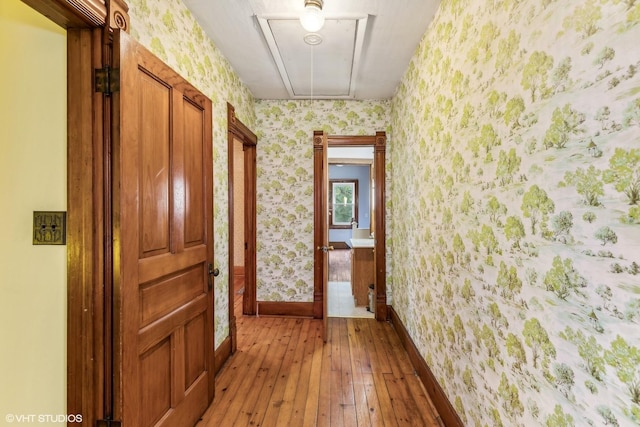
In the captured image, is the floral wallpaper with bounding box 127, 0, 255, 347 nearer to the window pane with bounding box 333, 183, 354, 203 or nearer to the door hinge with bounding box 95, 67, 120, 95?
the door hinge with bounding box 95, 67, 120, 95

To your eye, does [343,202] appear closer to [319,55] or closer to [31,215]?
[319,55]

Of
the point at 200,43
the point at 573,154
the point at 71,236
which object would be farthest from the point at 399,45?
the point at 71,236

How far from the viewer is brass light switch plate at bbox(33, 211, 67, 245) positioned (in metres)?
1.24

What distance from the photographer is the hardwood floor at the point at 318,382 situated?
1908 mm

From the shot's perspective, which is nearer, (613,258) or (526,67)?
(613,258)

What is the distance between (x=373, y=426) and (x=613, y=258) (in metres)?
1.65

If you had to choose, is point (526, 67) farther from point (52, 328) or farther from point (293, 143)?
point (293, 143)

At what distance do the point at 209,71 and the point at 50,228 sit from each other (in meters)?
1.66

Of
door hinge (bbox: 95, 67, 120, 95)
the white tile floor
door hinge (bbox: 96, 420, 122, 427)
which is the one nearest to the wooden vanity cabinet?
the white tile floor

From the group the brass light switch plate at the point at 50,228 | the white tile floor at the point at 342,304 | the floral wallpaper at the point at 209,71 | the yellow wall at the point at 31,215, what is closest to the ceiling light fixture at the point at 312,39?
the floral wallpaper at the point at 209,71

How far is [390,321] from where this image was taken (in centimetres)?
352

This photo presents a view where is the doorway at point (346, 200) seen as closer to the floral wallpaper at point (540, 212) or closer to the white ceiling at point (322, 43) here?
the white ceiling at point (322, 43)

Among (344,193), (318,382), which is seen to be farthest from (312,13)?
(344,193)

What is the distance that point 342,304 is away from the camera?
4.21m
